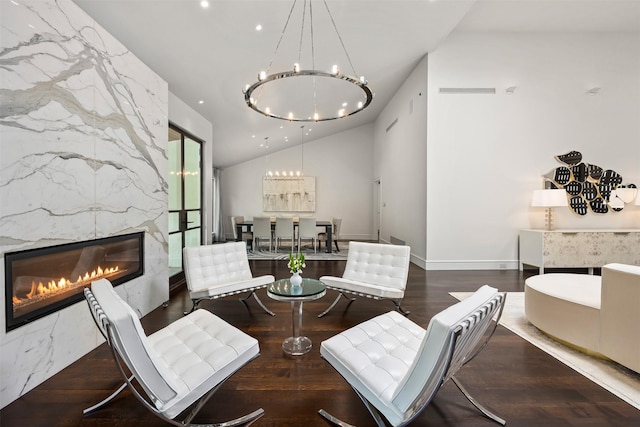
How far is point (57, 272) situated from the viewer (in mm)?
2029

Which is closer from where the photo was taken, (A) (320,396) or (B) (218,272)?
(A) (320,396)

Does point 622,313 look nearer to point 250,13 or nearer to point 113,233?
point 113,233

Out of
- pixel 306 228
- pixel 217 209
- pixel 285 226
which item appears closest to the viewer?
pixel 285 226

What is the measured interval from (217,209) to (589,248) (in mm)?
8917

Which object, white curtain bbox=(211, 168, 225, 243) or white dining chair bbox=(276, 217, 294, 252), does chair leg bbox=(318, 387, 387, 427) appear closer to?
white dining chair bbox=(276, 217, 294, 252)

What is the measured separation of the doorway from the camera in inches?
163

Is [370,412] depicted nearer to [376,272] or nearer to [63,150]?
[376,272]

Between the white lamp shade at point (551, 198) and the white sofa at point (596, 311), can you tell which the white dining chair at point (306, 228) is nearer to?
the white lamp shade at point (551, 198)

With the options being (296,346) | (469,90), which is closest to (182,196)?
(296,346)

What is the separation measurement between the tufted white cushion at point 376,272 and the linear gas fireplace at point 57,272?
1.99 m

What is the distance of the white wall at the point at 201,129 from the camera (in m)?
4.28

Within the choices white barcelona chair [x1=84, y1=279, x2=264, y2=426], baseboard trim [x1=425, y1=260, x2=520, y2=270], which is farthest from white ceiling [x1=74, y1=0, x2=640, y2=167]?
baseboard trim [x1=425, y1=260, x2=520, y2=270]

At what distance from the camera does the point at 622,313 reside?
1.87 meters

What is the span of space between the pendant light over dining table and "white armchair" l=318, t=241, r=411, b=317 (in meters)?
1.59
